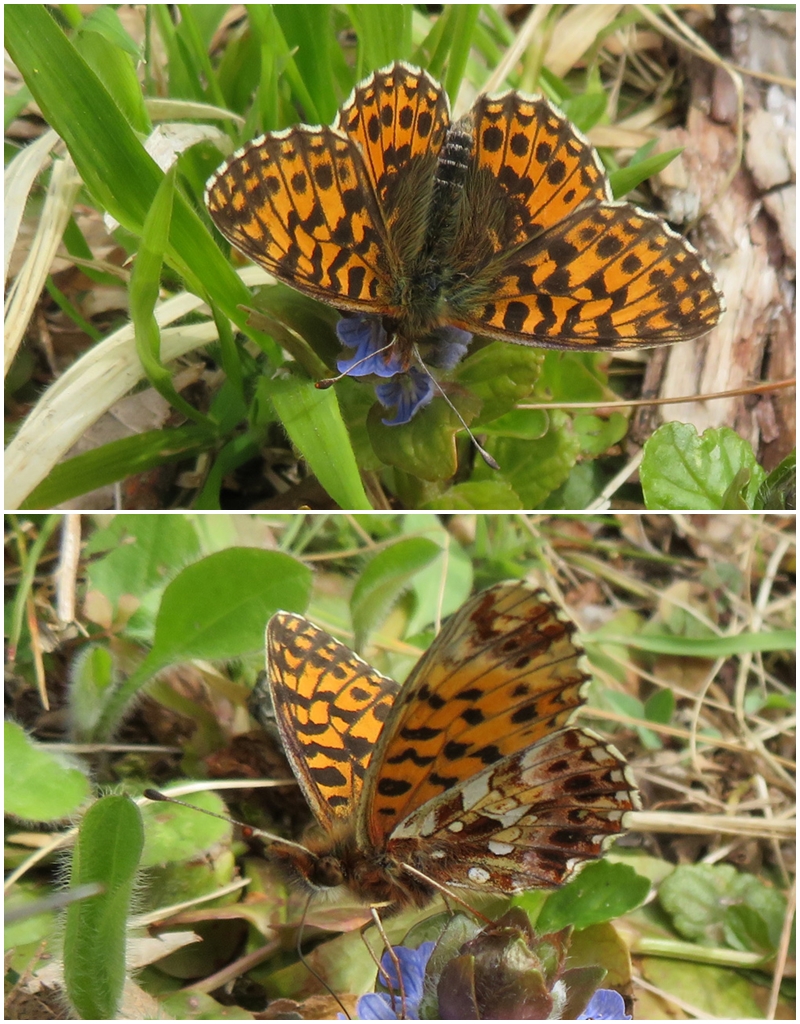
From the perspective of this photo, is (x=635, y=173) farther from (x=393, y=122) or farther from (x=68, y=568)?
(x=68, y=568)

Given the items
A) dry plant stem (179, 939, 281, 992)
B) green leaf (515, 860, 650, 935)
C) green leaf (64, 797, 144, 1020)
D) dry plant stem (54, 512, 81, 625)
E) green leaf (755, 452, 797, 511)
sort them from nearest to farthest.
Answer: green leaf (64, 797, 144, 1020)
dry plant stem (179, 939, 281, 992)
green leaf (515, 860, 650, 935)
green leaf (755, 452, 797, 511)
dry plant stem (54, 512, 81, 625)

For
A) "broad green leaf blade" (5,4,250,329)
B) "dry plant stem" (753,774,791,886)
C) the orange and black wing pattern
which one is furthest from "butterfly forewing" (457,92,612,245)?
"dry plant stem" (753,774,791,886)

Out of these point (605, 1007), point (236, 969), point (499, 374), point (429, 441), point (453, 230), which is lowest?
point (236, 969)

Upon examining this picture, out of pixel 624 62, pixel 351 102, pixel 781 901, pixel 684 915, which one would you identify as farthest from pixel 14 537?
pixel 624 62

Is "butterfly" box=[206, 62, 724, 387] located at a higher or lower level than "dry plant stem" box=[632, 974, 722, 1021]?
higher

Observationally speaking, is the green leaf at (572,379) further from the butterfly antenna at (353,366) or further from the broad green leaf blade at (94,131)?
the broad green leaf blade at (94,131)

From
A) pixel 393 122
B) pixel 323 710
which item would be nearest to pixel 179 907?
pixel 323 710

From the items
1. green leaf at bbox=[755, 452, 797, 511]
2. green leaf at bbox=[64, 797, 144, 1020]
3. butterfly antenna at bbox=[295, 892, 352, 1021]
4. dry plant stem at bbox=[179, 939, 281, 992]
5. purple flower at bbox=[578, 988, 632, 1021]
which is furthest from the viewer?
green leaf at bbox=[755, 452, 797, 511]

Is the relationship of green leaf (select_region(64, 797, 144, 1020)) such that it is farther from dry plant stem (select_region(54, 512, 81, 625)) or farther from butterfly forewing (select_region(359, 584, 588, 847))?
dry plant stem (select_region(54, 512, 81, 625))
